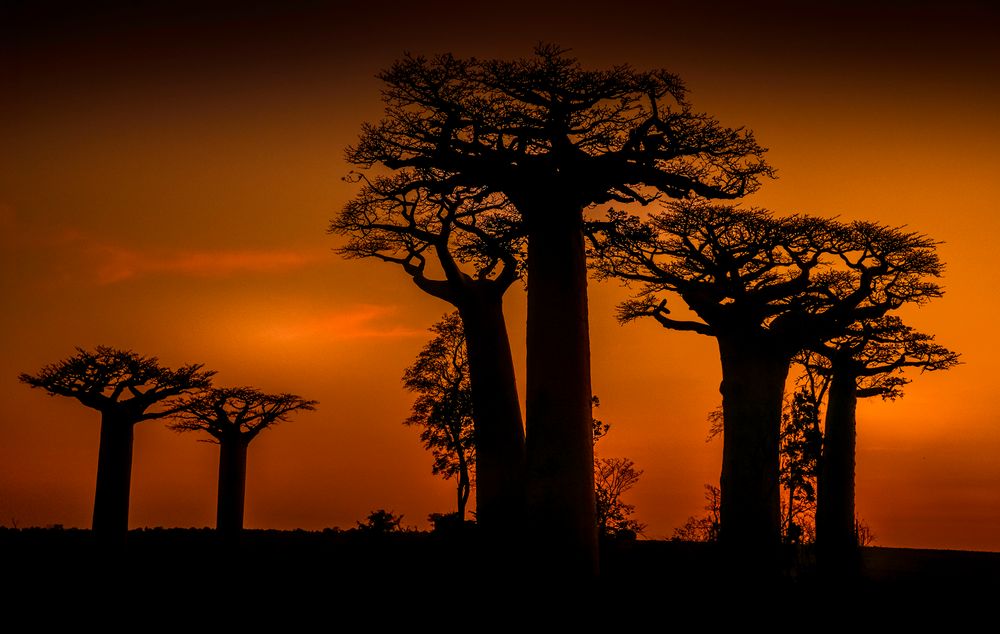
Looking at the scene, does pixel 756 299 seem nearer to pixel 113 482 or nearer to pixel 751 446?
pixel 751 446

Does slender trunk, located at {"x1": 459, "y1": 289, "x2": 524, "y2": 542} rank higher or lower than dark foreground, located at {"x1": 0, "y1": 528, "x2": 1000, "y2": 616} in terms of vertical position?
higher

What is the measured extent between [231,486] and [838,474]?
1346 centimetres

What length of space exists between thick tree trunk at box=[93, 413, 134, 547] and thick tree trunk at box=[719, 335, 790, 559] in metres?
11.2

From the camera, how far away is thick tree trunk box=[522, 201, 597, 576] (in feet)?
43.9

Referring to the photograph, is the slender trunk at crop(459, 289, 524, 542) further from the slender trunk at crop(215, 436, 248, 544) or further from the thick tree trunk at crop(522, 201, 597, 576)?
the slender trunk at crop(215, 436, 248, 544)

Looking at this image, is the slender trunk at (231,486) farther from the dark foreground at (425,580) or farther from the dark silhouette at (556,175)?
the dark silhouette at (556,175)

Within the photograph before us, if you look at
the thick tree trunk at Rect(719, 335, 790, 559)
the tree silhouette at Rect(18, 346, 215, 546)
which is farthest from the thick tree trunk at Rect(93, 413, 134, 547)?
the thick tree trunk at Rect(719, 335, 790, 559)

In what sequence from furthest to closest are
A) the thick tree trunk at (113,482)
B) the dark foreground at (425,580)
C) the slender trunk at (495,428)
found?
the thick tree trunk at (113,482)
the slender trunk at (495,428)
the dark foreground at (425,580)

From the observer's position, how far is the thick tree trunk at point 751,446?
18.8 metres

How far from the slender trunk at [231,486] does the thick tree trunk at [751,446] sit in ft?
34.6

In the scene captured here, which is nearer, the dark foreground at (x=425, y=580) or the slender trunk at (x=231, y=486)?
the dark foreground at (x=425, y=580)

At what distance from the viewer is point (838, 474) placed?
2338 cm

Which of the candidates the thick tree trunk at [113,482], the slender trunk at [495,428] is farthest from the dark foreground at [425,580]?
the slender trunk at [495,428]

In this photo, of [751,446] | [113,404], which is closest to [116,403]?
[113,404]
